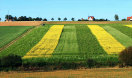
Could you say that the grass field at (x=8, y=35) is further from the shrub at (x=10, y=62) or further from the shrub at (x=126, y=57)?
the shrub at (x=126, y=57)

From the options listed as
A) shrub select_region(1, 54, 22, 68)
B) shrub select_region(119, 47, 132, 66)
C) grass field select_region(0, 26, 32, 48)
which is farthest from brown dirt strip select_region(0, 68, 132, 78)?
grass field select_region(0, 26, 32, 48)

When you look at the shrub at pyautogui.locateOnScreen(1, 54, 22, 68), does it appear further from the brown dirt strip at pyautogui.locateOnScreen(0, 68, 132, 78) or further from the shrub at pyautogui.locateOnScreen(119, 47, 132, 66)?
the shrub at pyautogui.locateOnScreen(119, 47, 132, 66)

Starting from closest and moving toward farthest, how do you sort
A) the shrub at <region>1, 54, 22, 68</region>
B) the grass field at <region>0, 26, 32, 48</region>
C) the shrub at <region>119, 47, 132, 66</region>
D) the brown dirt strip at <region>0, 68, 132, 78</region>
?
the brown dirt strip at <region>0, 68, 132, 78</region> → the shrub at <region>1, 54, 22, 68</region> → the shrub at <region>119, 47, 132, 66</region> → the grass field at <region>0, 26, 32, 48</region>

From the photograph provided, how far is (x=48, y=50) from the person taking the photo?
36.9 meters

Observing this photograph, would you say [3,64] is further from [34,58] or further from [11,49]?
[11,49]

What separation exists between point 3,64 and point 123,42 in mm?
25173

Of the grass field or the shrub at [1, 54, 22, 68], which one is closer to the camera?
the shrub at [1, 54, 22, 68]

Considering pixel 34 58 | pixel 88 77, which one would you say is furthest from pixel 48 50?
pixel 88 77

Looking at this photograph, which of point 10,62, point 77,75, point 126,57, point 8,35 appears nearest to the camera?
point 77,75

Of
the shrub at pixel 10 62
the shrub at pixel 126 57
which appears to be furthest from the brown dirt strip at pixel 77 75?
the shrub at pixel 126 57

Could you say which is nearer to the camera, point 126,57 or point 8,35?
point 126,57

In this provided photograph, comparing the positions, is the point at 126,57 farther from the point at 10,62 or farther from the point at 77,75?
the point at 10,62

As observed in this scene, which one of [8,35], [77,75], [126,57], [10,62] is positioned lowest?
[77,75]

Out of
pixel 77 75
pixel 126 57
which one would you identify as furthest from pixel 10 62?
pixel 126 57
